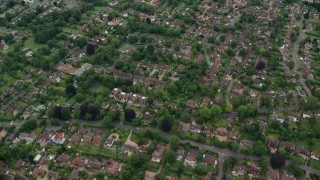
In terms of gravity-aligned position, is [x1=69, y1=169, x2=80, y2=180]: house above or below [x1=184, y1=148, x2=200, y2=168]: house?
below

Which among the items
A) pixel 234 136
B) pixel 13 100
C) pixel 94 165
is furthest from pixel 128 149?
pixel 13 100

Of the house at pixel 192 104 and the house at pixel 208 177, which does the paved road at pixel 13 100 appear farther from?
the house at pixel 208 177

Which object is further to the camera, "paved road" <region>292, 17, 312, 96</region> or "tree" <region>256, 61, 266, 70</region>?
"tree" <region>256, 61, 266, 70</region>

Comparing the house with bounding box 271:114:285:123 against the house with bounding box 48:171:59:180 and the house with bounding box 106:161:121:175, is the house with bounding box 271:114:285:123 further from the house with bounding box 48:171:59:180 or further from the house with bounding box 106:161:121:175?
the house with bounding box 48:171:59:180

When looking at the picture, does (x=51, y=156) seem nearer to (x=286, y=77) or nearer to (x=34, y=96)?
(x=34, y=96)

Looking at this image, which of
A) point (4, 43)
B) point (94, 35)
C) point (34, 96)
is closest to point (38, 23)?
point (4, 43)

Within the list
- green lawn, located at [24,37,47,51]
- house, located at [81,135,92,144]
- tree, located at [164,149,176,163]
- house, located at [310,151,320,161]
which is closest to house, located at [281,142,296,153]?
house, located at [310,151,320,161]

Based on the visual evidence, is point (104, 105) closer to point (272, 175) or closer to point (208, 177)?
point (208, 177)
